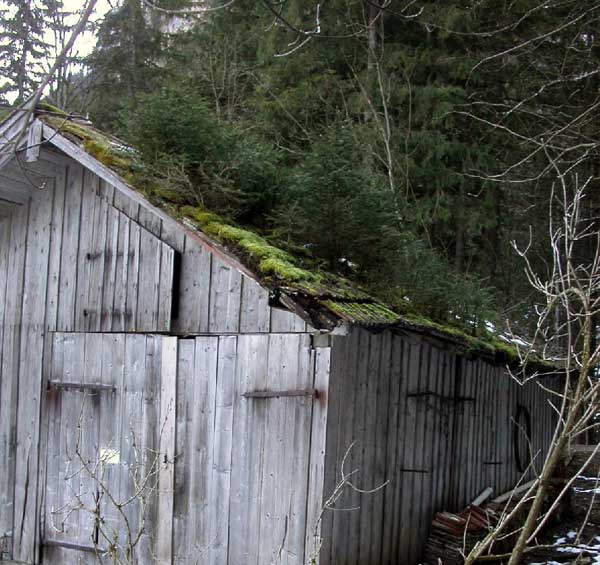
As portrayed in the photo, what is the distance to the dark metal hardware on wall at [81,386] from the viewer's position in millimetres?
7395

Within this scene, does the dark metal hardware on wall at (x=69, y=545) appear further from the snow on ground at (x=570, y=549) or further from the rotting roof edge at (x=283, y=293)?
the snow on ground at (x=570, y=549)

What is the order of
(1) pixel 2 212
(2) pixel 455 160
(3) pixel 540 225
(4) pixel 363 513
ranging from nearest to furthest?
(4) pixel 363 513
(1) pixel 2 212
(2) pixel 455 160
(3) pixel 540 225

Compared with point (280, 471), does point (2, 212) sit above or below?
above

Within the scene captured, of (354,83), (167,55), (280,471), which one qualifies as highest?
(167,55)

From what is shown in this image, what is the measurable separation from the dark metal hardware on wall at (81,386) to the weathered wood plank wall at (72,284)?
25 cm

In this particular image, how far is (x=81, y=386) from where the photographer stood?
7531 mm

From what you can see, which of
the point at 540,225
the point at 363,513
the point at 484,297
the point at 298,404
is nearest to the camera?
the point at 298,404

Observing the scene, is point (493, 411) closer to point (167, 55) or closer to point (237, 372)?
point (237, 372)

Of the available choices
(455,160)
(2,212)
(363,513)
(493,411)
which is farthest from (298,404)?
(455,160)

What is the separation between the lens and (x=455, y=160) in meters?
17.1

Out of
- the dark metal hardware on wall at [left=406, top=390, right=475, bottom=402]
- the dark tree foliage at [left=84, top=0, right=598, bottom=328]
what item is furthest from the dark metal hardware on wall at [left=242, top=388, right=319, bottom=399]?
the dark tree foliage at [left=84, top=0, right=598, bottom=328]

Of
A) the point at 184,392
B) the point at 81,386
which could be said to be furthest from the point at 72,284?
the point at 184,392

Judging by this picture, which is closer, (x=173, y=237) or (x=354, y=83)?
(x=173, y=237)

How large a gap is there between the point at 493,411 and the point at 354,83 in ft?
30.8
